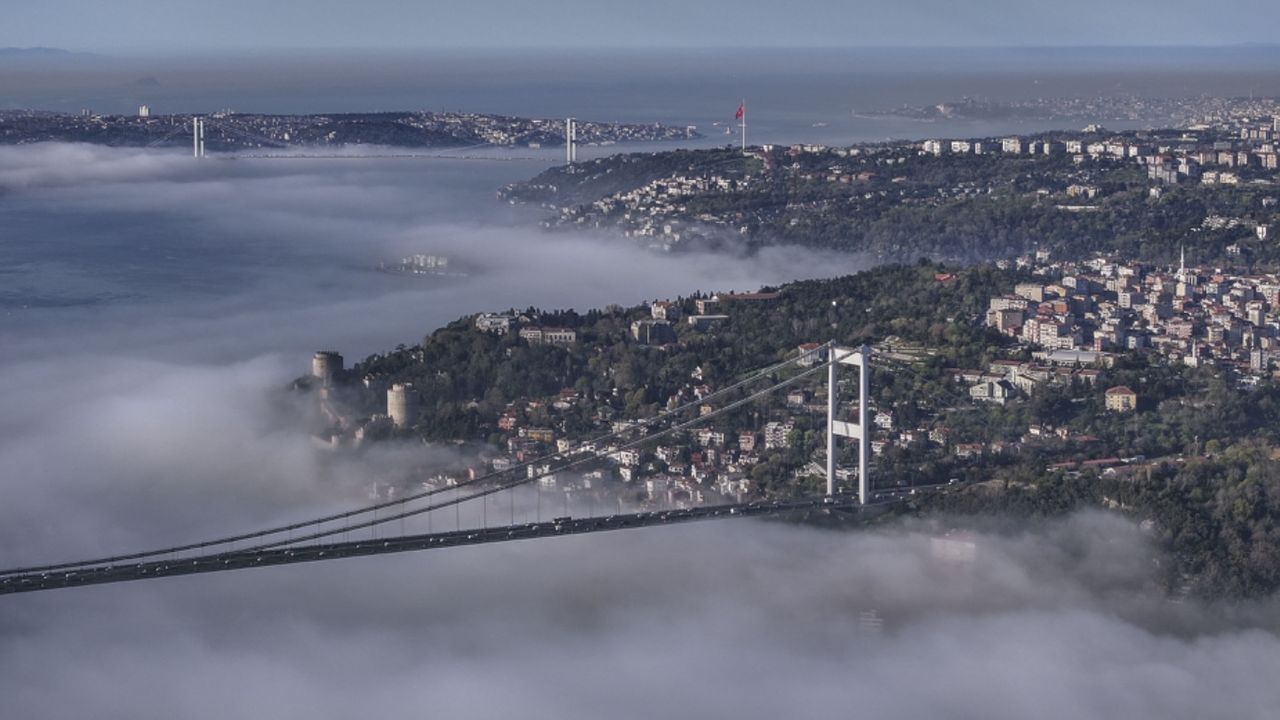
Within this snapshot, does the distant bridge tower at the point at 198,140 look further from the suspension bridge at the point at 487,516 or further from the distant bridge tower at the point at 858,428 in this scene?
the distant bridge tower at the point at 858,428

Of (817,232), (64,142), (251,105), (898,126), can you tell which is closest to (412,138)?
(64,142)

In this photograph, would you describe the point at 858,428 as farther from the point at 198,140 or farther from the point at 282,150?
the point at 282,150

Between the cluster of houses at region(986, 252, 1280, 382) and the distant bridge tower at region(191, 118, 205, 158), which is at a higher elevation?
the distant bridge tower at region(191, 118, 205, 158)

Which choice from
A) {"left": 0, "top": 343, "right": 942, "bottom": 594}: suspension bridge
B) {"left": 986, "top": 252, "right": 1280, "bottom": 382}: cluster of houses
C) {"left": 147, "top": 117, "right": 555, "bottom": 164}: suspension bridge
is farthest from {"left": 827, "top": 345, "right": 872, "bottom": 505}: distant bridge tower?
{"left": 147, "top": 117, "right": 555, "bottom": 164}: suspension bridge

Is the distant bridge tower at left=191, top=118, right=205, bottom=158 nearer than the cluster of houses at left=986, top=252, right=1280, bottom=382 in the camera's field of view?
No

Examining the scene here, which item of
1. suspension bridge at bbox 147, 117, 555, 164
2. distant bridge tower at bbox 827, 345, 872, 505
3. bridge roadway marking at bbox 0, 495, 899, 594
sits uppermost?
suspension bridge at bbox 147, 117, 555, 164

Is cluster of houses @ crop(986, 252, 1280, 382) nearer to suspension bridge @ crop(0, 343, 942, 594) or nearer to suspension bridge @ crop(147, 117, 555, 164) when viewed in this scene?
suspension bridge @ crop(0, 343, 942, 594)

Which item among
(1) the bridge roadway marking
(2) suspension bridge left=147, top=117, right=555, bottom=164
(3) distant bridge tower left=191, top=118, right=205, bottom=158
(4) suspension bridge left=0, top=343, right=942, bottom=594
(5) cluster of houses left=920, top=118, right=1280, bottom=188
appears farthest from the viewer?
(2) suspension bridge left=147, top=117, right=555, bottom=164

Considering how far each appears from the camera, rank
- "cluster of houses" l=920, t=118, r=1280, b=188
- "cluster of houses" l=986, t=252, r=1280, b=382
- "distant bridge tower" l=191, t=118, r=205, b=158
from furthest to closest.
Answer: "distant bridge tower" l=191, t=118, r=205, b=158 < "cluster of houses" l=920, t=118, r=1280, b=188 < "cluster of houses" l=986, t=252, r=1280, b=382

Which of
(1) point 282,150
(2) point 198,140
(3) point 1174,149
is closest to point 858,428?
(3) point 1174,149
